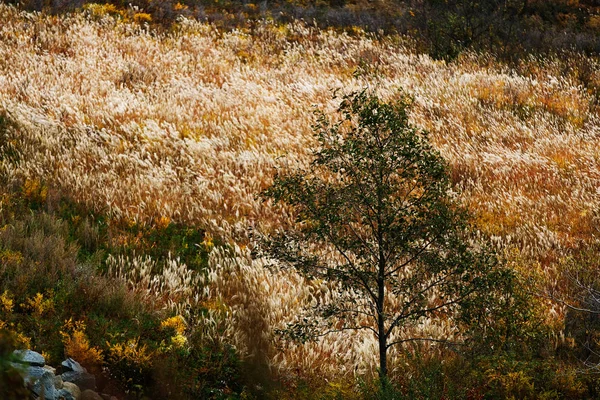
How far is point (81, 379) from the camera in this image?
380 cm

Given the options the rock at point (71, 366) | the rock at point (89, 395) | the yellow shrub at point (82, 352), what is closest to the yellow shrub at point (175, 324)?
the yellow shrub at point (82, 352)

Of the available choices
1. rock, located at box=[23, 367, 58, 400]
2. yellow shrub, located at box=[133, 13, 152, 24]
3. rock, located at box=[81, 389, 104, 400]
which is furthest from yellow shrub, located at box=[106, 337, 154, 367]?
yellow shrub, located at box=[133, 13, 152, 24]

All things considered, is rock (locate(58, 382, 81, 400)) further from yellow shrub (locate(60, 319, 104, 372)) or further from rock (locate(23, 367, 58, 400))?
yellow shrub (locate(60, 319, 104, 372))

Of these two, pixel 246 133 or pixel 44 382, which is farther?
pixel 246 133

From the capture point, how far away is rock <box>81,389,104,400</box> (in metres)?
3.62

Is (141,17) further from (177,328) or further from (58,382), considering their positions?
(58,382)

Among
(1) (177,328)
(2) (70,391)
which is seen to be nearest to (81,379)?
(2) (70,391)

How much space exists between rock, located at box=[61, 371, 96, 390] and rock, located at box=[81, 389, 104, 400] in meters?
0.12

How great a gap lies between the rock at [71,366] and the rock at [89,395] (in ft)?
0.63

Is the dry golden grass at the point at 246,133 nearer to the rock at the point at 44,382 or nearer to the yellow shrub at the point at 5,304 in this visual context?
the yellow shrub at the point at 5,304

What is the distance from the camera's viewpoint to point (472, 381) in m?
4.32

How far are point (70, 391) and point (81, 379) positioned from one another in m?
0.23

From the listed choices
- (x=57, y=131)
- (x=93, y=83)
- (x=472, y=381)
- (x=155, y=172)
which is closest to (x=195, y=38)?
(x=93, y=83)

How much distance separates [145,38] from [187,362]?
1082cm
